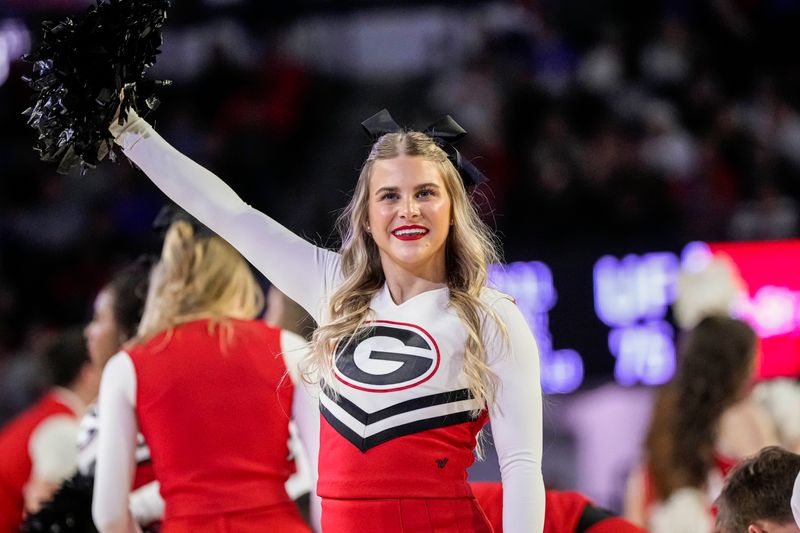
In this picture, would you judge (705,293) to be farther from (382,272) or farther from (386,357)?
(386,357)

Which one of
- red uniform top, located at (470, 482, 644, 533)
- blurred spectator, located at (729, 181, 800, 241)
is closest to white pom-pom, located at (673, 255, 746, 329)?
blurred spectator, located at (729, 181, 800, 241)

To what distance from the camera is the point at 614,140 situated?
8.27 metres

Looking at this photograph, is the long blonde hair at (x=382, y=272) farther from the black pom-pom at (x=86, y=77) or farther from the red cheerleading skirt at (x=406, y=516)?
the black pom-pom at (x=86, y=77)

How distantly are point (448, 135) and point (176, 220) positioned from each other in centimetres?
117

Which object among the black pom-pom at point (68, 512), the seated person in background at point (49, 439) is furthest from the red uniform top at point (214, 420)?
the seated person in background at point (49, 439)

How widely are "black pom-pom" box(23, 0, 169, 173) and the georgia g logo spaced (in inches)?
28.3

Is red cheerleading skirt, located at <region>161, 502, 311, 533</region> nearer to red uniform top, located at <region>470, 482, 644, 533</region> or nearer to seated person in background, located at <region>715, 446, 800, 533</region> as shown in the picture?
red uniform top, located at <region>470, 482, 644, 533</region>

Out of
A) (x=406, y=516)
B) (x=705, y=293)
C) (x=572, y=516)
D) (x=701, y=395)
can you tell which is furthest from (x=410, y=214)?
(x=705, y=293)

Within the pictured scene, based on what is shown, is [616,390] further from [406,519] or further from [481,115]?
[406,519]

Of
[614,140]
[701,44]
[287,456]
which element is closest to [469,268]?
[287,456]

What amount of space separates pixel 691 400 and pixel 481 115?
4.55m

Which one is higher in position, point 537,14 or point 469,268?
point 537,14

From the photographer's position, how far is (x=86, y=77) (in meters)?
2.87

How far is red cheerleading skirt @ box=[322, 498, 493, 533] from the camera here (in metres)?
2.65
